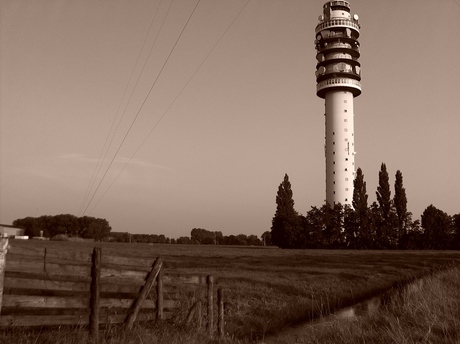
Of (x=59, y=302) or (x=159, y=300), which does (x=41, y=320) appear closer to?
(x=59, y=302)

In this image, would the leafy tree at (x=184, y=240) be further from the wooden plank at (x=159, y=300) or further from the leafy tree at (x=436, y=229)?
the wooden plank at (x=159, y=300)

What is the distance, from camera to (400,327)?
10273 mm

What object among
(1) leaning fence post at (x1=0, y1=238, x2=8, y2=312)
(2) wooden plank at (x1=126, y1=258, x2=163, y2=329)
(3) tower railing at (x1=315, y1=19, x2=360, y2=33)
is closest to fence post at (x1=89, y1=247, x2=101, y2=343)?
(2) wooden plank at (x1=126, y1=258, x2=163, y2=329)

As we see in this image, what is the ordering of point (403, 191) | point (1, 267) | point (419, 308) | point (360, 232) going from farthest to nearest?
point (403, 191) → point (360, 232) → point (419, 308) → point (1, 267)

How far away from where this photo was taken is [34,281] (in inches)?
367

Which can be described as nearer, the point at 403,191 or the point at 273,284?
the point at 273,284

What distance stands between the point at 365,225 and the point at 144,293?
267 ft

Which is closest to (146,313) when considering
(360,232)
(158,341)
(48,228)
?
(158,341)

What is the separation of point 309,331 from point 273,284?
427 inches

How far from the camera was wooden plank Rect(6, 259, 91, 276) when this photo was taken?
8984 millimetres

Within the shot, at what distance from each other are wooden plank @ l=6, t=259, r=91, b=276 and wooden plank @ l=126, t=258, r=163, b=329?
1.28 meters

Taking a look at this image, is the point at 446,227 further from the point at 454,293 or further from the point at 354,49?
the point at 454,293

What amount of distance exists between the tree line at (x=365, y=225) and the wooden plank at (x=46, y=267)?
268 feet

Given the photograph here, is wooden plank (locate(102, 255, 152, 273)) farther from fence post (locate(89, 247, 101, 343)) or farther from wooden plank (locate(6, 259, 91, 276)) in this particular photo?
wooden plank (locate(6, 259, 91, 276))
